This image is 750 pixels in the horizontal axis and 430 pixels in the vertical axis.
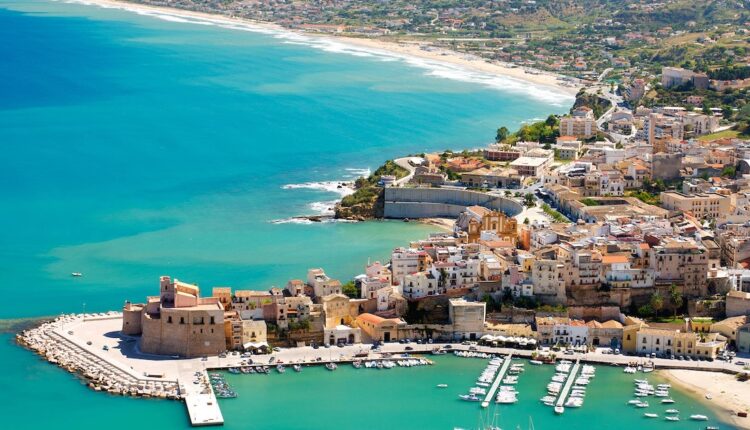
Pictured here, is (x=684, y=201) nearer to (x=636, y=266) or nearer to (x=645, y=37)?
(x=636, y=266)

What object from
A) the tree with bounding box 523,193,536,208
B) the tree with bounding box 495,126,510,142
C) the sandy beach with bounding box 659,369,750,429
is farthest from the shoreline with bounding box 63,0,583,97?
the sandy beach with bounding box 659,369,750,429

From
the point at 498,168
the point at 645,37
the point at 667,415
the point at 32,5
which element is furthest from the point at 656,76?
the point at 32,5

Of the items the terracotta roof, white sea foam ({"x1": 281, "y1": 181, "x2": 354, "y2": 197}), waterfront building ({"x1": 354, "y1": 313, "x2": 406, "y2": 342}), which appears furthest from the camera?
white sea foam ({"x1": 281, "y1": 181, "x2": 354, "y2": 197})

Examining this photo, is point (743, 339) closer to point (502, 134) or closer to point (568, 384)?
point (568, 384)

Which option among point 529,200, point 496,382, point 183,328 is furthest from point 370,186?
point 496,382

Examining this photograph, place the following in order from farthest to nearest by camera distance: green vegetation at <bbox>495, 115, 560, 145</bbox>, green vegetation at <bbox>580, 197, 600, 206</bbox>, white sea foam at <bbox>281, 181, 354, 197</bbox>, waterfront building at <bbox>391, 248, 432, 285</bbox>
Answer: green vegetation at <bbox>495, 115, 560, 145</bbox>
white sea foam at <bbox>281, 181, 354, 197</bbox>
green vegetation at <bbox>580, 197, 600, 206</bbox>
waterfront building at <bbox>391, 248, 432, 285</bbox>

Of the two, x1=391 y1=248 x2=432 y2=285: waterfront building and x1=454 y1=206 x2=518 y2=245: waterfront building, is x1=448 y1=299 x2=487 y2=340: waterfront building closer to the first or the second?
x1=391 y1=248 x2=432 y2=285: waterfront building
